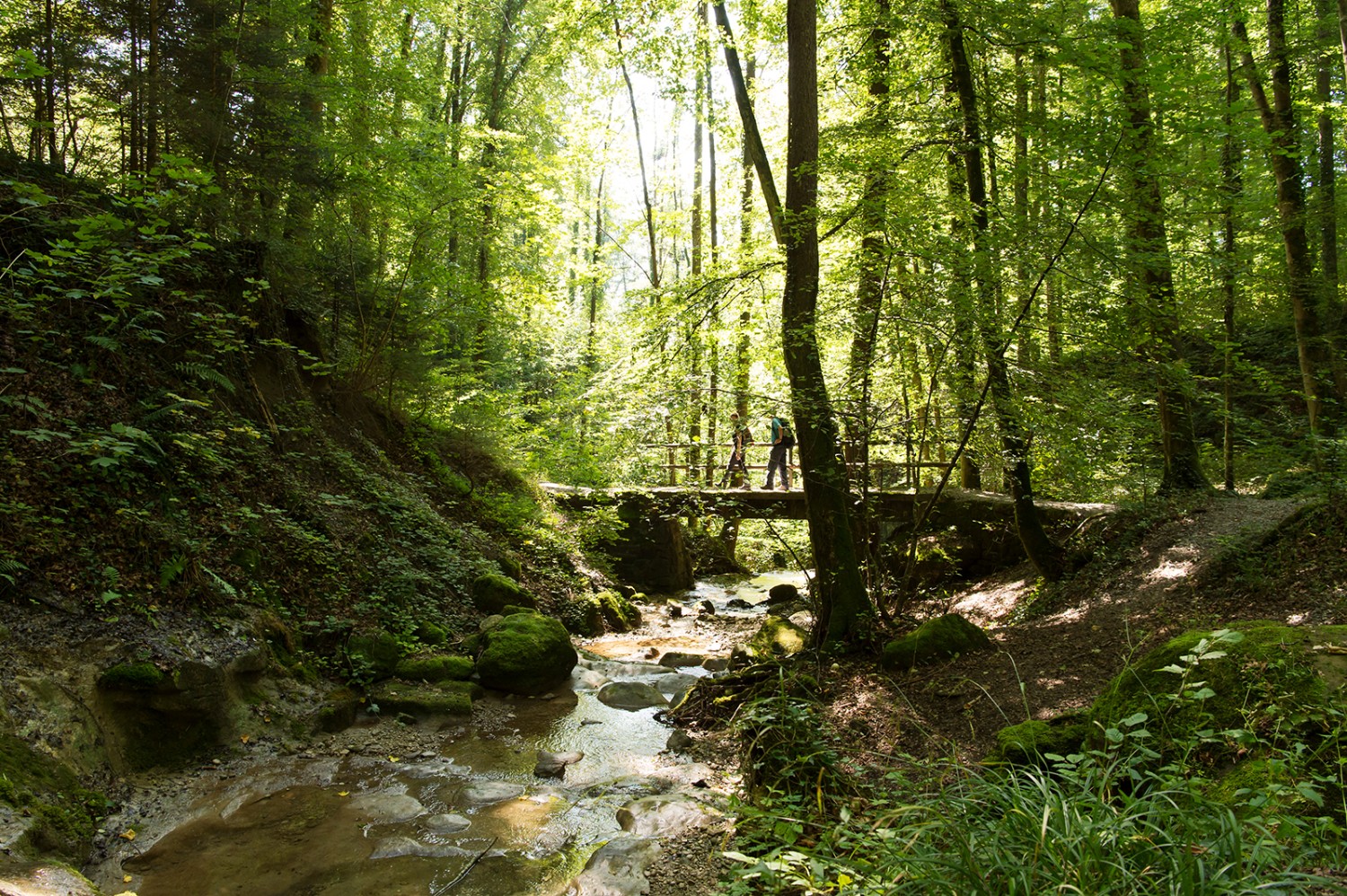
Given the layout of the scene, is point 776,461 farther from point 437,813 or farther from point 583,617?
point 437,813

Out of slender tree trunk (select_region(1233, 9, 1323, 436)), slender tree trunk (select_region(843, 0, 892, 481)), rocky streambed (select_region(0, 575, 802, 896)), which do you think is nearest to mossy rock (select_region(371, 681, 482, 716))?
rocky streambed (select_region(0, 575, 802, 896))

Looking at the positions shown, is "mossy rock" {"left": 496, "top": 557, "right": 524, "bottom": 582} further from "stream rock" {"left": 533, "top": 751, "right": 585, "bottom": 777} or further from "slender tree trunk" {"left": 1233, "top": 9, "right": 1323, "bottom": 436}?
"slender tree trunk" {"left": 1233, "top": 9, "right": 1323, "bottom": 436}

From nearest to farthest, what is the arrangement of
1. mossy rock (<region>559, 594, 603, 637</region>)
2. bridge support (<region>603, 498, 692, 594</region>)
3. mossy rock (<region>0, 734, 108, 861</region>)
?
mossy rock (<region>0, 734, 108, 861</region>) → mossy rock (<region>559, 594, 603, 637</region>) → bridge support (<region>603, 498, 692, 594</region>)

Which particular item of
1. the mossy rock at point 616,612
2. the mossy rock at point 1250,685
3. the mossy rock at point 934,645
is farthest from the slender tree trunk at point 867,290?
the mossy rock at point 616,612

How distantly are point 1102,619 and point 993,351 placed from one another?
9.73 ft

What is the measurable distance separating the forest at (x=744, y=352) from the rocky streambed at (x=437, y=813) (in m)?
0.47

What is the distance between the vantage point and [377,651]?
7074 mm

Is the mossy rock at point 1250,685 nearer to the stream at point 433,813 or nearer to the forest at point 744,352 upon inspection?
the forest at point 744,352

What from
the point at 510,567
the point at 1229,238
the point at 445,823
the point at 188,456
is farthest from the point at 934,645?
the point at 1229,238

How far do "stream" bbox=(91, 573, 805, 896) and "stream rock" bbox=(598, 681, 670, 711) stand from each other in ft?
1.35

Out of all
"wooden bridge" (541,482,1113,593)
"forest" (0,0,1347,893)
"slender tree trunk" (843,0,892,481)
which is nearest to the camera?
"forest" (0,0,1347,893)

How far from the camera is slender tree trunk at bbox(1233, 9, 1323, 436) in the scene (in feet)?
31.6

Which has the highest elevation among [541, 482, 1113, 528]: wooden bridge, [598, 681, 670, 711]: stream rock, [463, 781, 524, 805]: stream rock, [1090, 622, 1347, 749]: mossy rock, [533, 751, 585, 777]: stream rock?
[541, 482, 1113, 528]: wooden bridge

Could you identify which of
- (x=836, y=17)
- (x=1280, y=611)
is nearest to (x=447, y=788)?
(x=1280, y=611)
